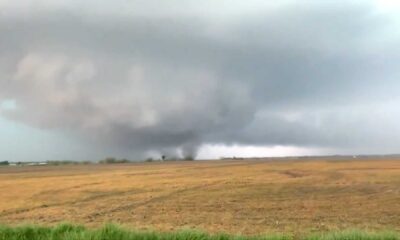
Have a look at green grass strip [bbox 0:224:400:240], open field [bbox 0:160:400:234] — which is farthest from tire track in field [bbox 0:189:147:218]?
green grass strip [bbox 0:224:400:240]

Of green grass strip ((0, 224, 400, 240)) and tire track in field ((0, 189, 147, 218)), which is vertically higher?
green grass strip ((0, 224, 400, 240))

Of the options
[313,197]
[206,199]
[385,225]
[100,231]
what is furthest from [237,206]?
[100,231]

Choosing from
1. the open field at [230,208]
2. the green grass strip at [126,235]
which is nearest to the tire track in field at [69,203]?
the open field at [230,208]

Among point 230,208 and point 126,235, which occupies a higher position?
point 126,235

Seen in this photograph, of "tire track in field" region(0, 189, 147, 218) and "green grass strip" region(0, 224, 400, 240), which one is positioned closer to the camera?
"green grass strip" region(0, 224, 400, 240)

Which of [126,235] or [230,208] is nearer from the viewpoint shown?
[126,235]

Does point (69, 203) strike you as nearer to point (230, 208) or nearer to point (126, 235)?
point (230, 208)

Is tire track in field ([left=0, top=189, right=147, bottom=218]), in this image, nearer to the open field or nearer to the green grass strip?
the open field

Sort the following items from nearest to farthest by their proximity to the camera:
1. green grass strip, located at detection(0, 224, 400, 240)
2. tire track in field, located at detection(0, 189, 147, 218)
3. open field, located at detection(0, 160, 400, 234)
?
green grass strip, located at detection(0, 224, 400, 240)
open field, located at detection(0, 160, 400, 234)
tire track in field, located at detection(0, 189, 147, 218)

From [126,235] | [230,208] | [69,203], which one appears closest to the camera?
[126,235]

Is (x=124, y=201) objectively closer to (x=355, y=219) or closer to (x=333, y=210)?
(x=333, y=210)

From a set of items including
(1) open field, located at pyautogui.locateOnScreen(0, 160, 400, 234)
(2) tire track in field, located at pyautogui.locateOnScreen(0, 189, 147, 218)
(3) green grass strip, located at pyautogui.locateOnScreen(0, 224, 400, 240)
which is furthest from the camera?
(2) tire track in field, located at pyautogui.locateOnScreen(0, 189, 147, 218)

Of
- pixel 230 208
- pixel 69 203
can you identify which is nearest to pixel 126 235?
pixel 230 208

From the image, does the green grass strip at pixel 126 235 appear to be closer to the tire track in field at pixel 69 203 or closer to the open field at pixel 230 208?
the open field at pixel 230 208
